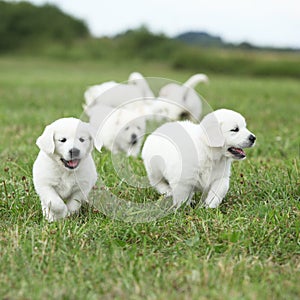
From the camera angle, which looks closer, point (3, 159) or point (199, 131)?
point (199, 131)

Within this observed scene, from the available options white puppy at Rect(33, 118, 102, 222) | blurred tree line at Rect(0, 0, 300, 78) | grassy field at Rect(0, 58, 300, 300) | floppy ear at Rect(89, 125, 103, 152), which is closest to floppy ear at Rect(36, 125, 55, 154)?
white puppy at Rect(33, 118, 102, 222)

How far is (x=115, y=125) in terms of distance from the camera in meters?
6.11

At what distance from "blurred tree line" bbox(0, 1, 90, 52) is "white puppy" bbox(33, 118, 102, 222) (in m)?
23.8

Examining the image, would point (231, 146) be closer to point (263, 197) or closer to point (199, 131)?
point (199, 131)

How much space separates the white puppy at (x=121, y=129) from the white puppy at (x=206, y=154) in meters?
2.17

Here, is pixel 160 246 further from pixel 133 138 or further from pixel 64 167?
pixel 133 138

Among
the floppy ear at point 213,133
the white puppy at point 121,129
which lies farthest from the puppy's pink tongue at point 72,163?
the white puppy at point 121,129

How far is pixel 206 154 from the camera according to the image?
3602 millimetres

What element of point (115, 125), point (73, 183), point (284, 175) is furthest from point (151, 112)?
point (73, 183)

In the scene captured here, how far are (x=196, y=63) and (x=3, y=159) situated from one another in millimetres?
17502

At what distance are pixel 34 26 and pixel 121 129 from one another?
2277 cm

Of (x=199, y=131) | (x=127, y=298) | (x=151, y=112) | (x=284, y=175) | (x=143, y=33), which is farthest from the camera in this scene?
(x=143, y=33)

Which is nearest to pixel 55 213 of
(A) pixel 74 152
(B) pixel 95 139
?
(A) pixel 74 152

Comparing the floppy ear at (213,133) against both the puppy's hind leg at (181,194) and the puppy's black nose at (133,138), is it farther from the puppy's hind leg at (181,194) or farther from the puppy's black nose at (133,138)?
the puppy's black nose at (133,138)
